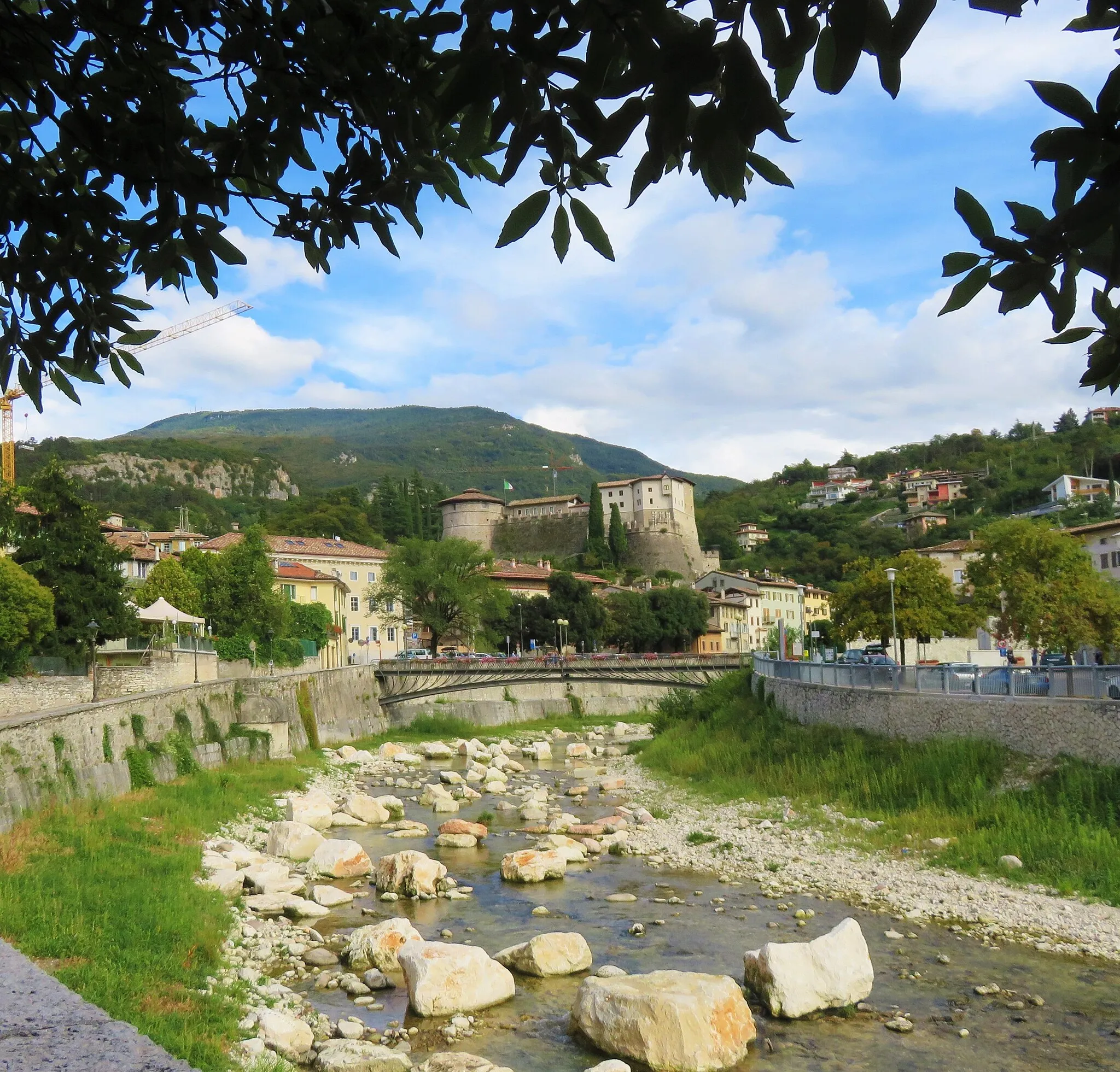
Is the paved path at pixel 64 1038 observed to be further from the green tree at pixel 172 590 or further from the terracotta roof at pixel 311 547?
the terracotta roof at pixel 311 547

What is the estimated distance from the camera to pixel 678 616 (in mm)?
83375

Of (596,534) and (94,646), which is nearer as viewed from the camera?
(94,646)

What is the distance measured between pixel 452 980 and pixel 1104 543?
50905mm

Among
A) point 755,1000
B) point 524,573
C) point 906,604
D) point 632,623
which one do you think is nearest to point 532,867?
point 755,1000

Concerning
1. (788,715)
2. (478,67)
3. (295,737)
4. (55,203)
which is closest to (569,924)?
(55,203)

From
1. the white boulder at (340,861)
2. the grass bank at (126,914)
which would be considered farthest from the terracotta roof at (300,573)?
the white boulder at (340,861)

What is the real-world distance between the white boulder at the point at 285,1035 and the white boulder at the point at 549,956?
3037 millimetres

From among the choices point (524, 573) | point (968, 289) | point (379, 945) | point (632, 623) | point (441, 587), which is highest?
point (524, 573)

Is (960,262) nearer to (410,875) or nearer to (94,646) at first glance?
(410,875)

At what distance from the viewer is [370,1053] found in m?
9.66

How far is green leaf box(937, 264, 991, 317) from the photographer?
2.54m

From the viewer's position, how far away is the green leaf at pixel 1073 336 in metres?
2.76

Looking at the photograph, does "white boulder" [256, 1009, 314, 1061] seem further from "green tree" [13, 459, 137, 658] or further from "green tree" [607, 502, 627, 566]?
"green tree" [607, 502, 627, 566]

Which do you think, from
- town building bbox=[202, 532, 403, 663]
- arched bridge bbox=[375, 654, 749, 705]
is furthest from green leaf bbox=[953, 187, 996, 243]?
town building bbox=[202, 532, 403, 663]
